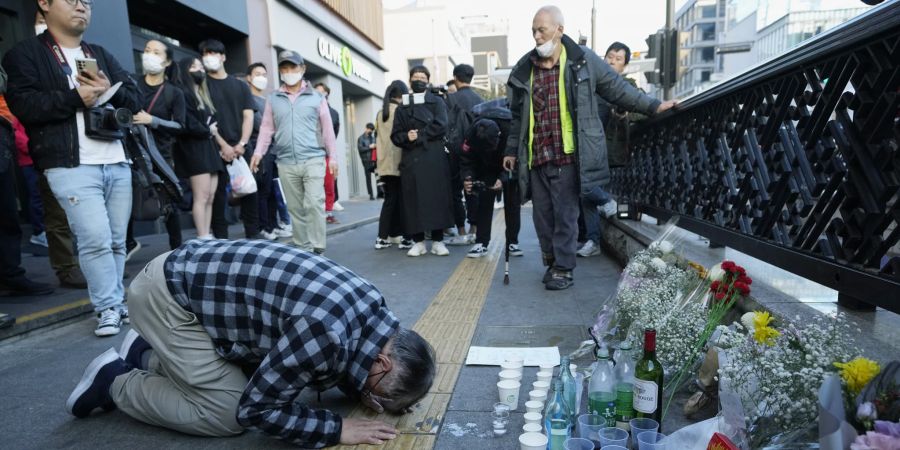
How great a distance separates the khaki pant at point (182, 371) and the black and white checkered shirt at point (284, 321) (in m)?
0.06

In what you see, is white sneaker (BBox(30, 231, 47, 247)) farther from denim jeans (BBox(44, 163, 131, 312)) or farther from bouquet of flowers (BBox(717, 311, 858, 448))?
bouquet of flowers (BBox(717, 311, 858, 448))

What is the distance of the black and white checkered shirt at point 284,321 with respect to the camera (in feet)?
6.20

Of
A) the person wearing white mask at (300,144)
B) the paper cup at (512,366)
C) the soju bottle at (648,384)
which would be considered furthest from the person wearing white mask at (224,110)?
the soju bottle at (648,384)

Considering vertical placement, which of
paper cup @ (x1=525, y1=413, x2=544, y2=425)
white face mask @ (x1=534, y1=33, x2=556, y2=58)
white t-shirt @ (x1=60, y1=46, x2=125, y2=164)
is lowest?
paper cup @ (x1=525, y1=413, x2=544, y2=425)

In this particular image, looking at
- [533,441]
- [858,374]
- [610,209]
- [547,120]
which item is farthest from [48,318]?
[610,209]

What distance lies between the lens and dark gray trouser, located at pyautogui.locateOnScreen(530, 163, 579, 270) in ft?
14.0

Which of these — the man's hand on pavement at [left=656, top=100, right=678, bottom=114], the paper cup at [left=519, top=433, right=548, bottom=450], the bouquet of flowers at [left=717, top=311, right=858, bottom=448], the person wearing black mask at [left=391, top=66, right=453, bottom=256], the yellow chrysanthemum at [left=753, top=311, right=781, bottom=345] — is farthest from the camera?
the person wearing black mask at [left=391, top=66, right=453, bottom=256]

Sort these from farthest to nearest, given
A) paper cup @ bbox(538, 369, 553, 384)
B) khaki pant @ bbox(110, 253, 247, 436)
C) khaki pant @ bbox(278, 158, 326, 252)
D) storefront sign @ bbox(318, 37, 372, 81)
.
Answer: storefront sign @ bbox(318, 37, 372, 81) < khaki pant @ bbox(278, 158, 326, 252) < paper cup @ bbox(538, 369, 553, 384) < khaki pant @ bbox(110, 253, 247, 436)

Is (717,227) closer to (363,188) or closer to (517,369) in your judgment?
(517,369)

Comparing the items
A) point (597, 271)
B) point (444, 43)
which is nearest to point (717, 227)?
point (597, 271)

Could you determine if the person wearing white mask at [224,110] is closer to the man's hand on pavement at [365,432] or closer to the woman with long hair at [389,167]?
the woman with long hair at [389,167]

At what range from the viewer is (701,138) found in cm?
383

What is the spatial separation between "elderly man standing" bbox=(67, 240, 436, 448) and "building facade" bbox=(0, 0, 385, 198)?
5.07 m

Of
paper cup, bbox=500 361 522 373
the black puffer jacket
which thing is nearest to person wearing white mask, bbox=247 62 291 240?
the black puffer jacket
